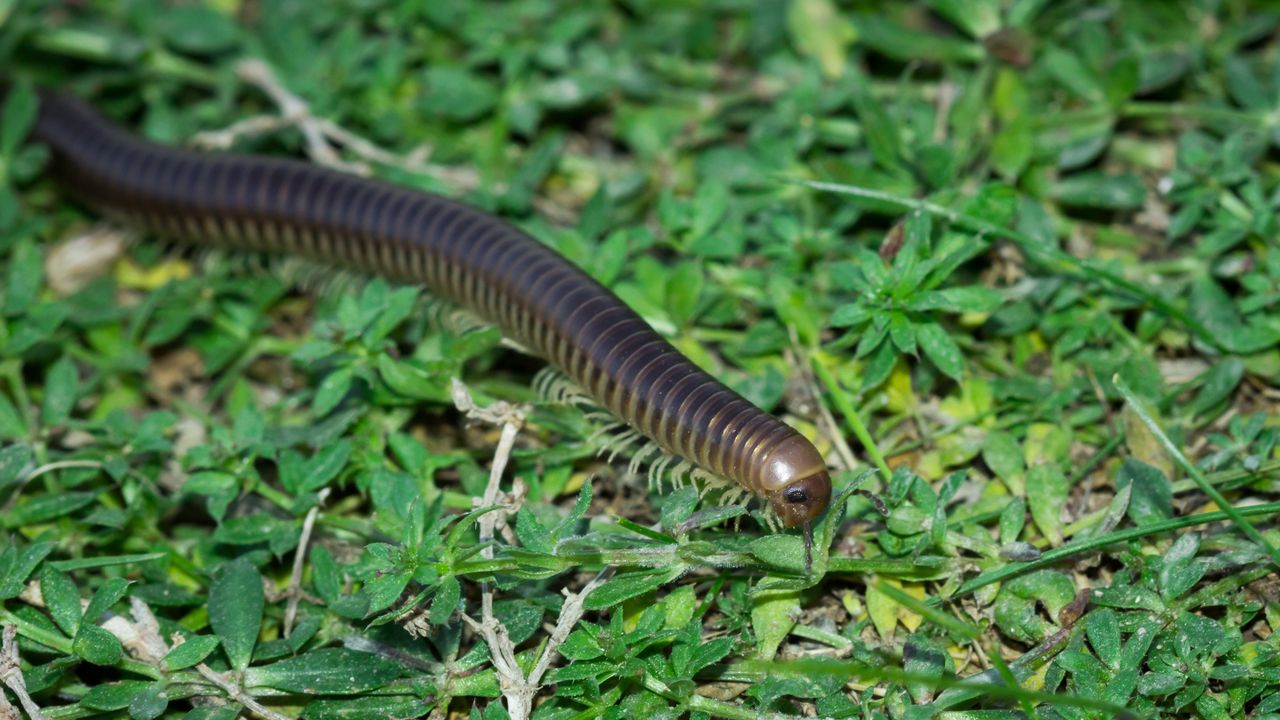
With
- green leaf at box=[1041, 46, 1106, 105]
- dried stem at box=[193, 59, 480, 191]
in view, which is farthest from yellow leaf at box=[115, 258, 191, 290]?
green leaf at box=[1041, 46, 1106, 105]

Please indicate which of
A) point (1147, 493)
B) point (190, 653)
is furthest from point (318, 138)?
point (1147, 493)

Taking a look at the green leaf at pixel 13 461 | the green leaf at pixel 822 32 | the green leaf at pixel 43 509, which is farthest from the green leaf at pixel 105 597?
the green leaf at pixel 822 32

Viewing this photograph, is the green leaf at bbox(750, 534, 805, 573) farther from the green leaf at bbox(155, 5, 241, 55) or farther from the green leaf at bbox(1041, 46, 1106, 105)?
the green leaf at bbox(155, 5, 241, 55)

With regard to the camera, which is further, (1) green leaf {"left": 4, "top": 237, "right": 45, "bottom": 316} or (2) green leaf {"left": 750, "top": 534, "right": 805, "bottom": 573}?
(1) green leaf {"left": 4, "top": 237, "right": 45, "bottom": 316}

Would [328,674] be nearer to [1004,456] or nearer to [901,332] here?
[901,332]

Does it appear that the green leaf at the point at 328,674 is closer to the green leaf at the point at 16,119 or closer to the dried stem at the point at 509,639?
the dried stem at the point at 509,639

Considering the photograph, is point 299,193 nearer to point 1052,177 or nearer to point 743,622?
point 743,622
